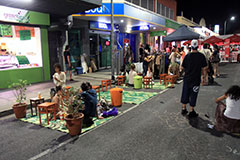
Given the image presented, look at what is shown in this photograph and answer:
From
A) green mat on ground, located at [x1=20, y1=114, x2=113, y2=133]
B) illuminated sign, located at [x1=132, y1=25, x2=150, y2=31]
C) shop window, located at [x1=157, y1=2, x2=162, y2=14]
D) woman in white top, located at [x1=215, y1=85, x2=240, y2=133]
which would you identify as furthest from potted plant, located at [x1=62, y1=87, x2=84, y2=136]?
shop window, located at [x1=157, y1=2, x2=162, y2=14]

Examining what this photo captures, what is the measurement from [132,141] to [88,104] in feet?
5.48

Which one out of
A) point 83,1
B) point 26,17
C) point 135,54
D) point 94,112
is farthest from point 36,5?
point 135,54

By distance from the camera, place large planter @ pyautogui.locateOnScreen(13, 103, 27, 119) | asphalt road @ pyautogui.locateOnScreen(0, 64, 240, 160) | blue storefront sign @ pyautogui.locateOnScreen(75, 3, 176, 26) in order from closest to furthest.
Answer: asphalt road @ pyautogui.locateOnScreen(0, 64, 240, 160), large planter @ pyautogui.locateOnScreen(13, 103, 27, 119), blue storefront sign @ pyautogui.locateOnScreen(75, 3, 176, 26)

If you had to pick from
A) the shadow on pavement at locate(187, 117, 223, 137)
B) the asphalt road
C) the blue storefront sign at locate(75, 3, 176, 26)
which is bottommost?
the asphalt road

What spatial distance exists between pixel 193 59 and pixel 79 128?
363 centimetres

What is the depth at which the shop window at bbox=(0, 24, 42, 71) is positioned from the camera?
9453 mm

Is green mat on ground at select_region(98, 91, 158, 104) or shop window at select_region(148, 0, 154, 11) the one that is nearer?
green mat on ground at select_region(98, 91, 158, 104)

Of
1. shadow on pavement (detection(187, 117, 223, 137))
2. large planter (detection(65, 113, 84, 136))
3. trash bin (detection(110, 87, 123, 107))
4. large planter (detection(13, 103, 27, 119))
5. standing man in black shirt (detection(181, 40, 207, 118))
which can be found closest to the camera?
large planter (detection(65, 113, 84, 136))

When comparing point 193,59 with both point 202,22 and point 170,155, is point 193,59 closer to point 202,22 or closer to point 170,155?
point 170,155

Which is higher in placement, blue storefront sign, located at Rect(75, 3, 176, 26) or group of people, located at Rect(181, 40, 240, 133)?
blue storefront sign, located at Rect(75, 3, 176, 26)

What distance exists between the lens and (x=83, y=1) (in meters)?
8.15

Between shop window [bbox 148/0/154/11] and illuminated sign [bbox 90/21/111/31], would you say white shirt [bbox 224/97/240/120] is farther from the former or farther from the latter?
shop window [bbox 148/0/154/11]

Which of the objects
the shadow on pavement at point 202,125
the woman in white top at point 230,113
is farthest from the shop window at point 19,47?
the woman in white top at point 230,113

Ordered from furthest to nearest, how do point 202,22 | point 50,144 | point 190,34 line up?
point 202,22
point 190,34
point 50,144
